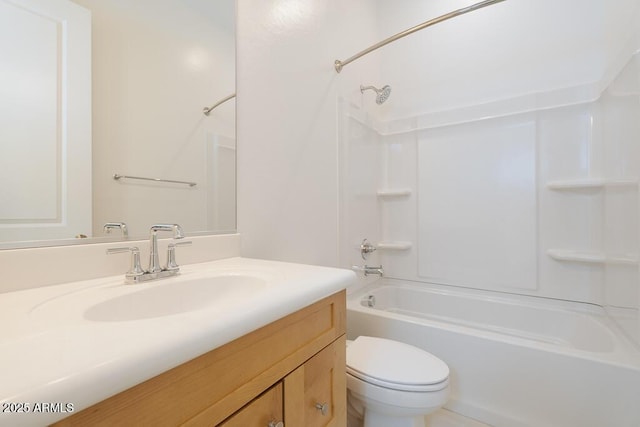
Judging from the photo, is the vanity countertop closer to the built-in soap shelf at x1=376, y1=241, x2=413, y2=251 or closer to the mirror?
the mirror

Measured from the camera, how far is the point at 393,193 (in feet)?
6.91

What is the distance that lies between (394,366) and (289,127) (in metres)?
1.11

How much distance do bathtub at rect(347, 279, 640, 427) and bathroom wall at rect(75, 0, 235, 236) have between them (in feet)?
3.42

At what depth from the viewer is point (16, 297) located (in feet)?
1.79

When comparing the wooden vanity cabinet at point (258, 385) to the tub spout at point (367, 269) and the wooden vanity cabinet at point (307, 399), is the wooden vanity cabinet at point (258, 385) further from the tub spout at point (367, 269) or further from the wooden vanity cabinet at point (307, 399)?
the tub spout at point (367, 269)

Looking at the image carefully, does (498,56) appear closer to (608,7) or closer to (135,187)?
(608,7)

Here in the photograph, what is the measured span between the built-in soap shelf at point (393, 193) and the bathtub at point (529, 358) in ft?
2.68

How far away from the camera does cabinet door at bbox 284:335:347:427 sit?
574 millimetres

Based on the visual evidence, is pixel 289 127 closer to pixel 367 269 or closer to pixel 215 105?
pixel 215 105

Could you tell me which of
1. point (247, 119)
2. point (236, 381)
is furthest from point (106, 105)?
point (236, 381)

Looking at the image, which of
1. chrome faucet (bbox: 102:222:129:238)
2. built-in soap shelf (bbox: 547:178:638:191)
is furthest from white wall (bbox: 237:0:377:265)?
built-in soap shelf (bbox: 547:178:638:191)

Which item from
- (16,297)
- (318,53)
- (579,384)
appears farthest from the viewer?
(318,53)

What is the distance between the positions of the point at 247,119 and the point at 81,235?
683 millimetres

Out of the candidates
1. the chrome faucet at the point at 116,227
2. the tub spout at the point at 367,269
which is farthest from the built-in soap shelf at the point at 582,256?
the chrome faucet at the point at 116,227
